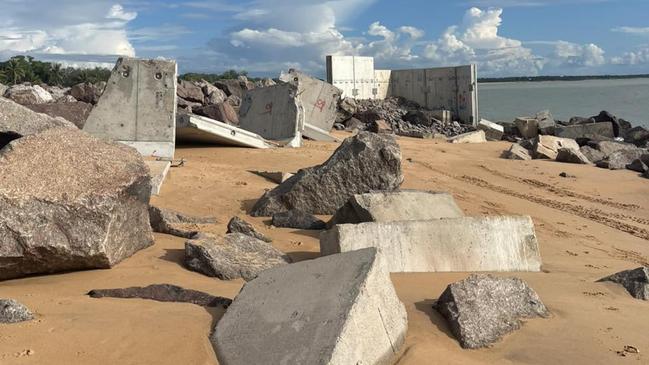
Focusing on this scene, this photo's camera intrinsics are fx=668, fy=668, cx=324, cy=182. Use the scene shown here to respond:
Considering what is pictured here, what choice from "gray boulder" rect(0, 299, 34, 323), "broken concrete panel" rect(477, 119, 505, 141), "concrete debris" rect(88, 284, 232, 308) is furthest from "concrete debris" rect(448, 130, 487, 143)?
"gray boulder" rect(0, 299, 34, 323)

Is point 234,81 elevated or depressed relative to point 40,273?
elevated

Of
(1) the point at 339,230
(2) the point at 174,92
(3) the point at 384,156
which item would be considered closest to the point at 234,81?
(2) the point at 174,92

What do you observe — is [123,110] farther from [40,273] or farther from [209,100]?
[209,100]

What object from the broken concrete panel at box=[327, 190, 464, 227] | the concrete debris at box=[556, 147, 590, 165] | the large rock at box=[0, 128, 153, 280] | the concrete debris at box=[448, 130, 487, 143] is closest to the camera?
the large rock at box=[0, 128, 153, 280]

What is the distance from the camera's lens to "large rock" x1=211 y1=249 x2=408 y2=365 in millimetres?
3199

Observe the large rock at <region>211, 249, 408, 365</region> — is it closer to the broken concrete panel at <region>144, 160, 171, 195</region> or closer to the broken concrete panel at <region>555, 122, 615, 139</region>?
the broken concrete panel at <region>144, 160, 171, 195</region>

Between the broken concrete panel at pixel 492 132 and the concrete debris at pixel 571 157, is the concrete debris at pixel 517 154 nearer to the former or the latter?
the concrete debris at pixel 571 157

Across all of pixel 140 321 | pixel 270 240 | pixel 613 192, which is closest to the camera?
pixel 140 321

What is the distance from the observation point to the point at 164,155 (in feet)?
33.7

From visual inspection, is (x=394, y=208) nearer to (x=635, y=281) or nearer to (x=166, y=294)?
(x=635, y=281)

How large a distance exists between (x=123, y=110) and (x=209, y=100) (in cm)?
1224

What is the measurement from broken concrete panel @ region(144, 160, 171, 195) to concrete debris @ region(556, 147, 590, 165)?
9.97 metres

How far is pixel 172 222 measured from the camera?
6.50 m

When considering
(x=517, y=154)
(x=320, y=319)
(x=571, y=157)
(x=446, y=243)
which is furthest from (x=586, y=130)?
(x=320, y=319)
